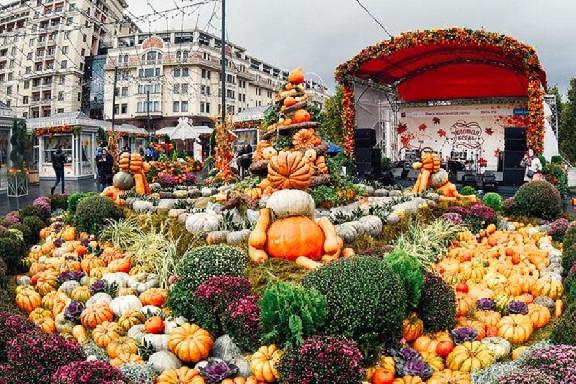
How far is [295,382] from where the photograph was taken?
3777 millimetres

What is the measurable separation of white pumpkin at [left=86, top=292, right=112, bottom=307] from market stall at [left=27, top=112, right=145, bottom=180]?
20.5 m

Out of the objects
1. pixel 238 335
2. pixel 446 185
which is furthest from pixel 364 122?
pixel 238 335

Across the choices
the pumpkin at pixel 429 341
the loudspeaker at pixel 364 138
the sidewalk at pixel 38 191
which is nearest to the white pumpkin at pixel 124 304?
the pumpkin at pixel 429 341

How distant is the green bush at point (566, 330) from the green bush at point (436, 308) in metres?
0.94

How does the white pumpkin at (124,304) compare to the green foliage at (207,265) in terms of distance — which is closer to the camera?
the green foliage at (207,265)

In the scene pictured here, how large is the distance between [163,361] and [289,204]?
2716 mm

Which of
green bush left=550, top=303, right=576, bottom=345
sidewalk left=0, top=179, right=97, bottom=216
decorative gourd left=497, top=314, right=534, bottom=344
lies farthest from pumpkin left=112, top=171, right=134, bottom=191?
green bush left=550, top=303, right=576, bottom=345

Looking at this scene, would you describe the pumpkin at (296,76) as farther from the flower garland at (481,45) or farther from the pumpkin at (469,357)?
the flower garland at (481,45)

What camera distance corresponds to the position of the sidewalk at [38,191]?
52.2 feet

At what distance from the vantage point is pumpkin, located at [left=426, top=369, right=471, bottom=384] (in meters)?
4.30

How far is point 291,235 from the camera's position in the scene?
21.6 ft

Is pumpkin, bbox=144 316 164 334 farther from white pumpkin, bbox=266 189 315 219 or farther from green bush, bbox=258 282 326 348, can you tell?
white pumpkin, bbox=266 189 315 219

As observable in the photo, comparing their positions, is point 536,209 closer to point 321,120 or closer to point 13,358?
point 321,120

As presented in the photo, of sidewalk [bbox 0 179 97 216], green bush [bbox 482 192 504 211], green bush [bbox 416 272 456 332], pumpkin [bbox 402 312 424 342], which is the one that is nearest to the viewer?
pumpkin [bbox 402 312 424 342]
